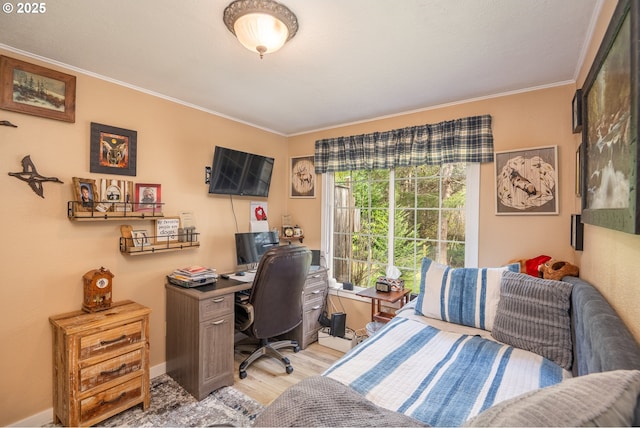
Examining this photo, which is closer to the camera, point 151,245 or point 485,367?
point 485,367

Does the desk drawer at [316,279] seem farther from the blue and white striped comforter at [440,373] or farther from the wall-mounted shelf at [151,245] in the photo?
the blue and white striped comforter at [440,373]

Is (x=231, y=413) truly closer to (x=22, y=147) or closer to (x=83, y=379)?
(x=83, y=379)

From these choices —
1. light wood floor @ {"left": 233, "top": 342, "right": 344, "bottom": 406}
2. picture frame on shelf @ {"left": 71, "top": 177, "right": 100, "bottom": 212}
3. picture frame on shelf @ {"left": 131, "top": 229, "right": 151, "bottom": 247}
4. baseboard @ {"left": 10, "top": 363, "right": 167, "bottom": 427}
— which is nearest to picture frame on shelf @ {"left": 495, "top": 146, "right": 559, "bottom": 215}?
light wood floor @ {"left": 233, "top": 342, "right": 344, "bottom": 406}

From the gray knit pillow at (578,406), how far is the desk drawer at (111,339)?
2.15 metres

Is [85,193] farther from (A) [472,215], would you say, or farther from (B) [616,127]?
(A) [472,215]

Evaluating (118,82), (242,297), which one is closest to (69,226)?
(118,82)

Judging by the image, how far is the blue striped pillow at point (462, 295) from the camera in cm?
184

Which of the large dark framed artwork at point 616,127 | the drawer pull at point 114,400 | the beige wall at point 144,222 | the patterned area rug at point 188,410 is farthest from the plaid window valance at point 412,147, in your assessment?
the drawer pull at point 114,400

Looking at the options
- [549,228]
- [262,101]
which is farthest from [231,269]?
[549,228]

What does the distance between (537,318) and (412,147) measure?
1803mm

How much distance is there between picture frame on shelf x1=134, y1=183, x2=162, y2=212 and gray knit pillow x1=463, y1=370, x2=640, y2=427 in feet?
8.40

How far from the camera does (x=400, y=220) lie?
119 inches

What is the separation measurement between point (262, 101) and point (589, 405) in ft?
9.00

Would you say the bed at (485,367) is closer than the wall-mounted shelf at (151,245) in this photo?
Yes
